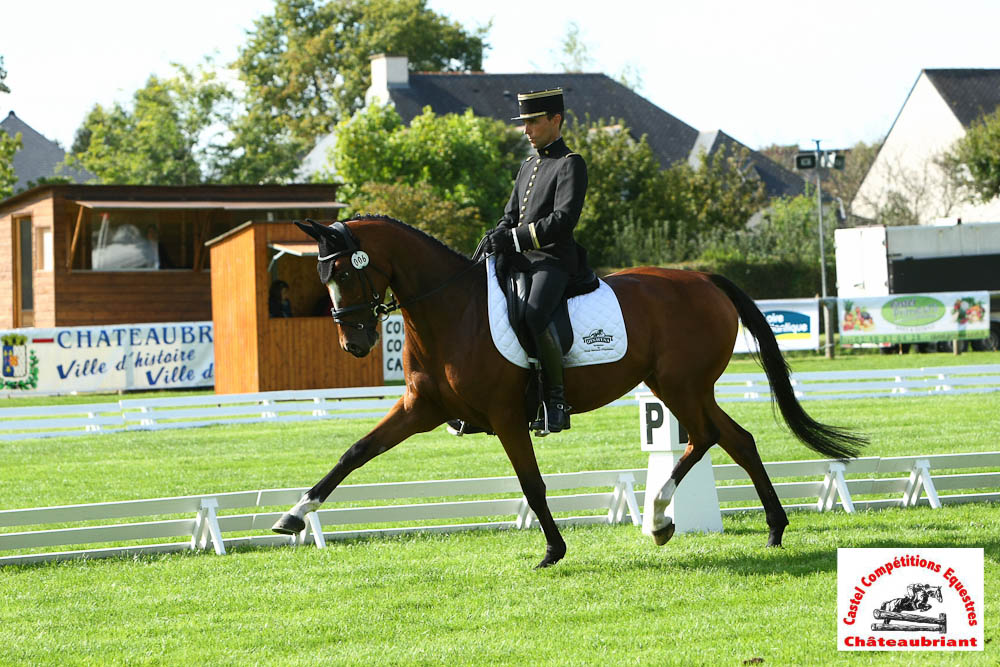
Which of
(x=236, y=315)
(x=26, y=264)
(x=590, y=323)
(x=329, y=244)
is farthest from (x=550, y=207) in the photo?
(x=26, y=264)

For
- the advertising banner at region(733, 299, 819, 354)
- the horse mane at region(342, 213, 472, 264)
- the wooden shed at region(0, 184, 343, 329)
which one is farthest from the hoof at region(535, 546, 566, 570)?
the wooden shed at region(0, 184, 343, 329)

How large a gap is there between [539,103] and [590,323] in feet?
4.71

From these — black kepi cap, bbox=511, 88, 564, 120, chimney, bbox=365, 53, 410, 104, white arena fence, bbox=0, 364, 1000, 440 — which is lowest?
white arena fence, bbox=0, 364, 1000, 440

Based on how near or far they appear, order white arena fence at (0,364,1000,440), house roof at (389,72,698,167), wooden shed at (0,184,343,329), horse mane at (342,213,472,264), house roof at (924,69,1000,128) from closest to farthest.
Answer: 1. horse mane at (342,213,472,264)
2. white arena fence at (0,364,1000,440)
3. wooden shed at (0,184,343,329)
4. house roof at (924,69,1000,128)
5. house roof at (389,72,698,167)

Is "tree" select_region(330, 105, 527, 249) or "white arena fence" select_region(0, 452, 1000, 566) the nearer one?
"white arena fence" select_region(0, 452, 1000, 566)

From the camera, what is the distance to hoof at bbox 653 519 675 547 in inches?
317

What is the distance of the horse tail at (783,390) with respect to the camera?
8883mm

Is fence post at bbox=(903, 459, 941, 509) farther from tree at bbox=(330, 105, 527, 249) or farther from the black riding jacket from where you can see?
tree at bbox=(330, 105, 527, 249)

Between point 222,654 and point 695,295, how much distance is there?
4.16m

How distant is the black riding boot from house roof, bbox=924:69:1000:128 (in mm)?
52586

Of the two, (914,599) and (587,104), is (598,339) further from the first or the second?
(587,104)

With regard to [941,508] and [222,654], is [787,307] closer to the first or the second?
[941,508]

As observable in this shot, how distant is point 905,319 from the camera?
31.2m

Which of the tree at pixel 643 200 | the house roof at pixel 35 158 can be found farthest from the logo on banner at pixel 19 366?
the house roof at pixel 35 158
